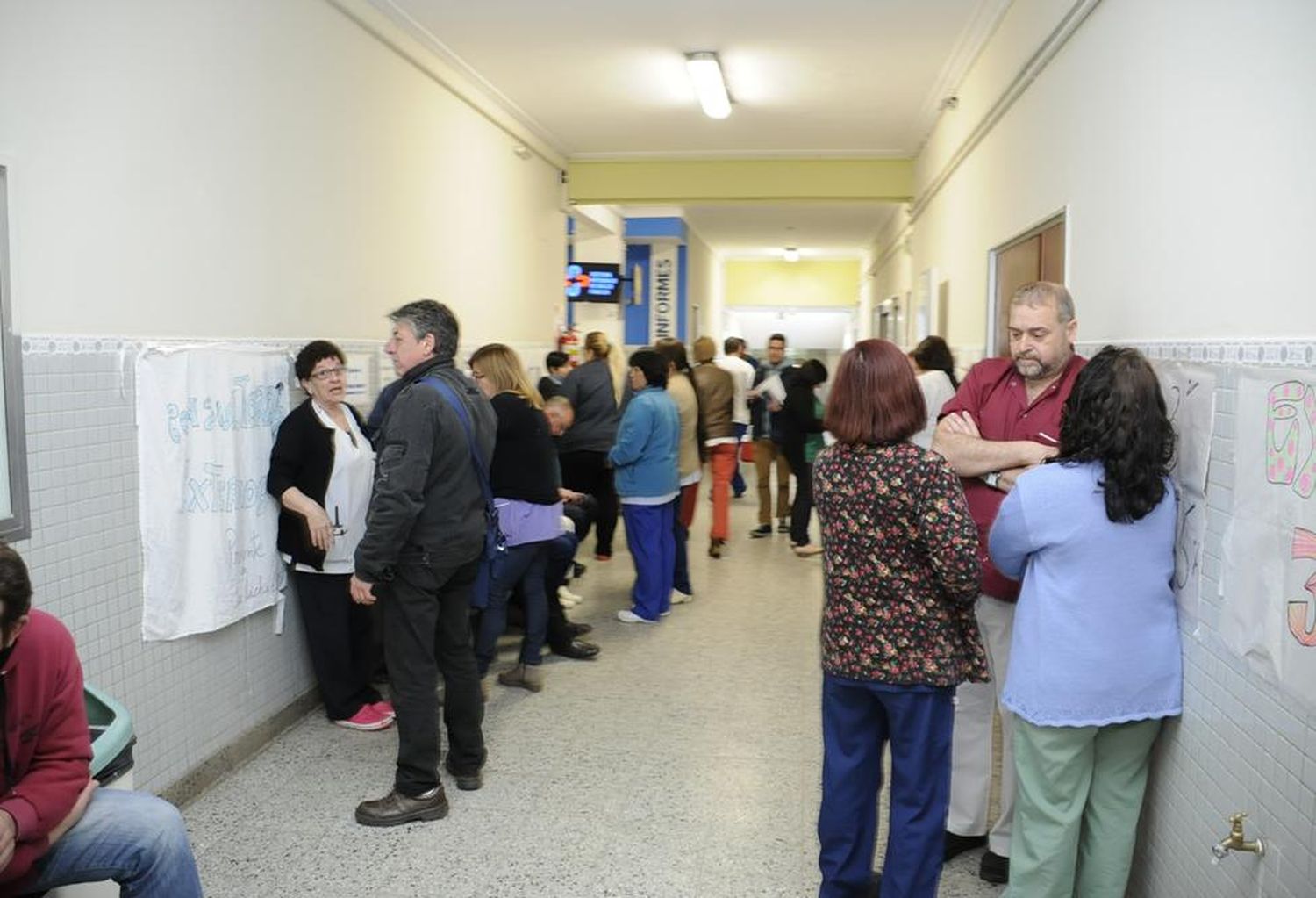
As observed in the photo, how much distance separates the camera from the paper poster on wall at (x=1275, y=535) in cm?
178

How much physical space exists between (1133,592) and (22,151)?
9.56ft

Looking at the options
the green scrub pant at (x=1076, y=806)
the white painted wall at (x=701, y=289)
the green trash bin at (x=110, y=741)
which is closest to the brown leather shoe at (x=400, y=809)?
the green trash bin at (x=110, y=741)

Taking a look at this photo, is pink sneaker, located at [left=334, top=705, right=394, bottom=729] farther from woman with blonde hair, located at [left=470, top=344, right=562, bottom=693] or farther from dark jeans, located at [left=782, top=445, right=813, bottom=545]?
dark jeans, located at [left=782, top=445, right=813, bottom=545]

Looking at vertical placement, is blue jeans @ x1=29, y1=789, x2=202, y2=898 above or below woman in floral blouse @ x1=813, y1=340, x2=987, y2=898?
below

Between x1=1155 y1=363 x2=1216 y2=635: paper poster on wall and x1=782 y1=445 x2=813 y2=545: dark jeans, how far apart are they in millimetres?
5138

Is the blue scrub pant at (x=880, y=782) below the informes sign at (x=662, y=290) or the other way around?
below

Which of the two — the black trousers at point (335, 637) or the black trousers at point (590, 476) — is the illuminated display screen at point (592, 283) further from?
the black trousers at point (335, 637)

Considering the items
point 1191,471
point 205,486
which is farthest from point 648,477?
point 1191,471

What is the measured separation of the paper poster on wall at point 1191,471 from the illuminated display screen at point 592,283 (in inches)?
299

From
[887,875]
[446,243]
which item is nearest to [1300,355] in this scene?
[887,875]

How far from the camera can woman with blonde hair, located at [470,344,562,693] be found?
4.23 metres

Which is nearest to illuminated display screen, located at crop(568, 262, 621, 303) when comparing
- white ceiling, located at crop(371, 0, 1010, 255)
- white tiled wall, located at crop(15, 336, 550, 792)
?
white ceiling, located at crop(371, 0, 1010, 255)

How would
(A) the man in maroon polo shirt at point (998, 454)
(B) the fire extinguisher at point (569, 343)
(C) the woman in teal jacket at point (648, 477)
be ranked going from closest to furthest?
(A) the man in maroon polo shirt at point (998, 454) < (C) the woman in teal jacket at point (648, 477) < (B) the fire extinguisher at point (569, 343)

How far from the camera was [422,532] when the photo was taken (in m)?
3.16
